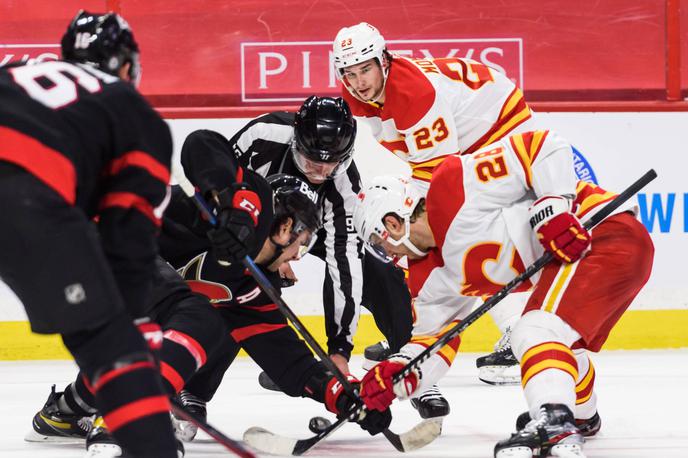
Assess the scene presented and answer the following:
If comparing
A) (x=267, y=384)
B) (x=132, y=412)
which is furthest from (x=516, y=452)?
(x=267, y=384)

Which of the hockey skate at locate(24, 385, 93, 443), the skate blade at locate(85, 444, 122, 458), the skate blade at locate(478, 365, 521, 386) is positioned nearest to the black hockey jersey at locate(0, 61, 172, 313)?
the skate blade at locate(85, 444, 122, 458)

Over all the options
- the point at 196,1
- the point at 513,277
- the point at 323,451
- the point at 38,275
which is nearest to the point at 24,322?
the point at 196,1

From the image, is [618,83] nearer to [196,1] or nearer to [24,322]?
[196,1]

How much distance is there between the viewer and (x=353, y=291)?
12.3 ft

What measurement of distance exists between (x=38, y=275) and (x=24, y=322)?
132 inches

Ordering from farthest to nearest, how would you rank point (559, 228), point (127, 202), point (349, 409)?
point (349, 409) → point (559, 228) → point (127, 202)

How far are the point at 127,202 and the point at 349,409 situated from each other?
1.28m

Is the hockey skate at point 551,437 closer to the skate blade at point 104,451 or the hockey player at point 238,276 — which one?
the hockey player at point 238,276

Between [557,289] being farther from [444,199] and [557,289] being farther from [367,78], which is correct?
[367,78]

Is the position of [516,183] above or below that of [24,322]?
above

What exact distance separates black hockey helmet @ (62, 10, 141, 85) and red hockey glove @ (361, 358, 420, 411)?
3.81 feet

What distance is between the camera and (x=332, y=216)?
3852 mm

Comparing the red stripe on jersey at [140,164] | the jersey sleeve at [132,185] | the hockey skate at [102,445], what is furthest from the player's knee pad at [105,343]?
the hockey skate at [102,445]

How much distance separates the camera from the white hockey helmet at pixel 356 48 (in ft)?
13.4
